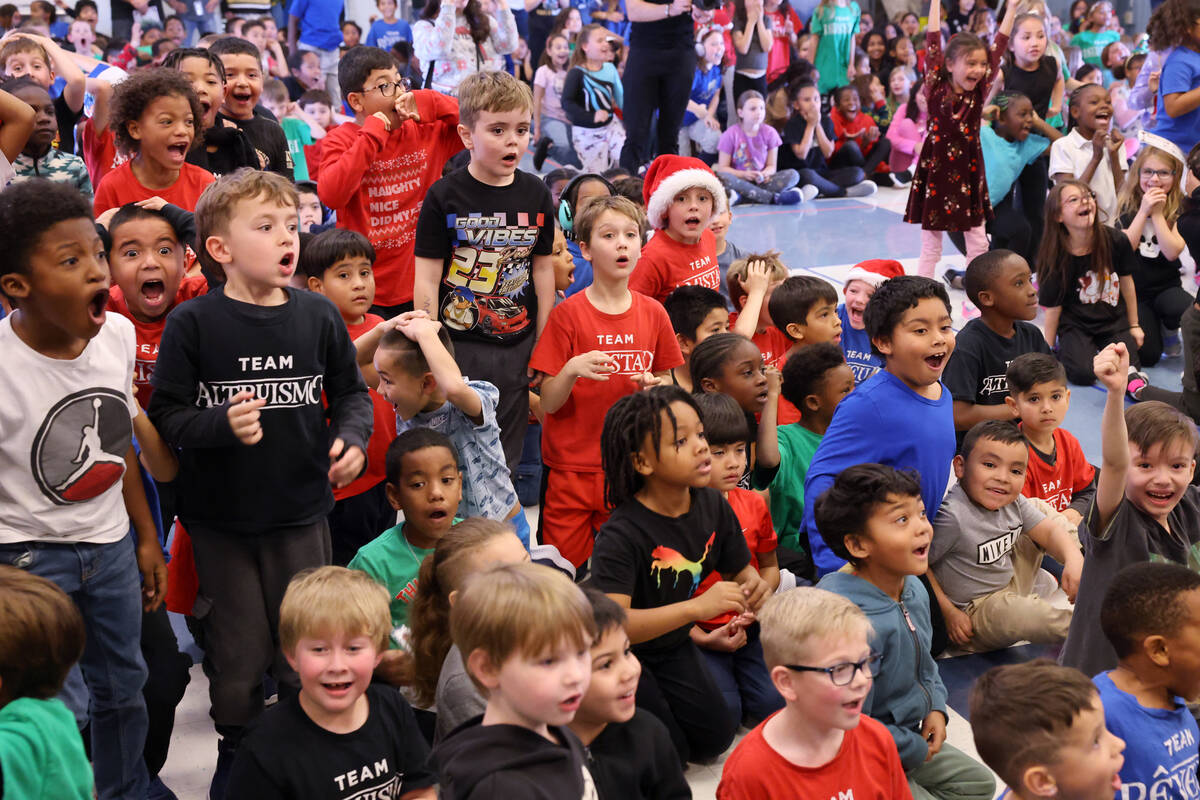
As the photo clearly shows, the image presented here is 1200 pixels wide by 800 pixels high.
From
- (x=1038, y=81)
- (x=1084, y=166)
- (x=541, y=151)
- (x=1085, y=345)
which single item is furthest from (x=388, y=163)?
(x=541, y=151)

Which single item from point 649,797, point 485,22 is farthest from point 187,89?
point 485,22

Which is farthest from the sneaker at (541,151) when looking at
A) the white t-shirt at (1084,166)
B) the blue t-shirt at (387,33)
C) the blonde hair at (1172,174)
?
the blonde hair at (1172,174)

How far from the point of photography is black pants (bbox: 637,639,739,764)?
120 inches

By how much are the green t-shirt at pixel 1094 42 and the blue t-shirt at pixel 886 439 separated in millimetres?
11782

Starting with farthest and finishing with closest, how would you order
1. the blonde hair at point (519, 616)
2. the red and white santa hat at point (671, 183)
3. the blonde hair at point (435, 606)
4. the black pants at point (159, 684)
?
the red and white santa hat at point (671, 183) → the black pants at point (159, 684) → the blonde hair at point (435, 606) → the blonde hair at point (519, 616)

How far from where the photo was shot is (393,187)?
4.73 m

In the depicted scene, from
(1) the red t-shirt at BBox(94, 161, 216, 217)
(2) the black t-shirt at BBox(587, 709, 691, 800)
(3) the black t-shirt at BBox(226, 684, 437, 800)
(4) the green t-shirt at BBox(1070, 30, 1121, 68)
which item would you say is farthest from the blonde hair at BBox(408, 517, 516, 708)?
(4) the green t-shirt at BBox(1070, 30, 1121, 68)

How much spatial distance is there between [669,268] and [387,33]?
8.89 meters

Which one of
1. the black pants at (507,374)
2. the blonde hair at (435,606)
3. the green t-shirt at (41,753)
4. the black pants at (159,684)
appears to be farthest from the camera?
the black pants at (507,374)

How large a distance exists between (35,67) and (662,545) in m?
3.61

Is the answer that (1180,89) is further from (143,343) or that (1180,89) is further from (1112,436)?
(143,343)

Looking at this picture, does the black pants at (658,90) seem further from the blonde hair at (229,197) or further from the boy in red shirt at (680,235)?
the blonde hair at (229,197)

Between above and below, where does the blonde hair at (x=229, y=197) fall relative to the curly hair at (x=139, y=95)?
below

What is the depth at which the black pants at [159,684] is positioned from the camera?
2.88 m
